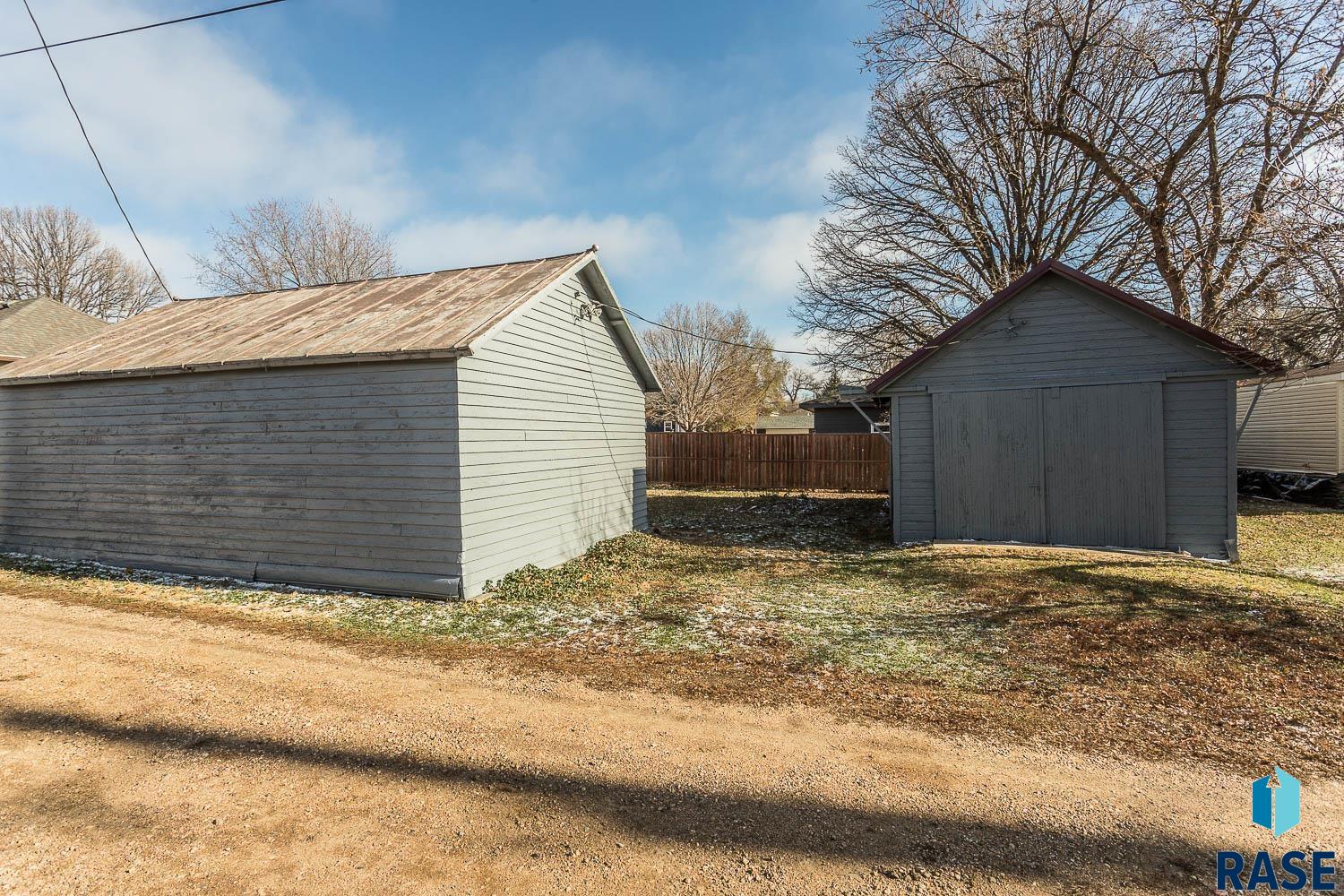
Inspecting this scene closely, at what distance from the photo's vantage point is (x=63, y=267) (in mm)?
33156

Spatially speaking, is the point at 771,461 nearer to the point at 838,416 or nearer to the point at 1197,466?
the point at 838,416

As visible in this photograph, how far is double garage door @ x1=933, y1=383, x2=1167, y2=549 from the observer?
9.47 m

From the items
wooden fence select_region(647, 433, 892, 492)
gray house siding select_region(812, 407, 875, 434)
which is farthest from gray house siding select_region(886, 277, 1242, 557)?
gray house siding select_region(812, 407, 875, 434)

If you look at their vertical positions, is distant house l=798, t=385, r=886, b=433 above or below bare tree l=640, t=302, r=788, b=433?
below

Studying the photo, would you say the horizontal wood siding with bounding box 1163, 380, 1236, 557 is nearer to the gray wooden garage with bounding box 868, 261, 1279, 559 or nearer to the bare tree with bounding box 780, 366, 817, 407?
the gray wooden garage with bounding box 868, 261, 1279, 559

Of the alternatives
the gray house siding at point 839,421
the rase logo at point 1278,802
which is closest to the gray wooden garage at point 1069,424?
the rase logo at point 1278,802

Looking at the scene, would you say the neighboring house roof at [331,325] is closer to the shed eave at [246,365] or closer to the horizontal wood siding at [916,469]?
the shed eave at [246,365]

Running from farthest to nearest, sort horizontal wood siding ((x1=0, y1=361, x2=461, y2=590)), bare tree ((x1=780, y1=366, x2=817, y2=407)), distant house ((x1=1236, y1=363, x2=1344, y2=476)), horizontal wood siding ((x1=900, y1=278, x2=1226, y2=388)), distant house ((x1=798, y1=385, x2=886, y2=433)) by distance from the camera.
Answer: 1. bare tree ((x1=780, y1=366, x2=817, y2=407))
2. distant house ((x1=798, y1=385, x2=886, y2=433))
3. distant house ((x1=1236, y1=363, x2=1344, y2=476))
4. horizontal wood siding ((x1=900, y1=278, x2=1226, y2=388))
5. horizontal wood siding ((x1=0, y1=361, x2=461, y2=590))

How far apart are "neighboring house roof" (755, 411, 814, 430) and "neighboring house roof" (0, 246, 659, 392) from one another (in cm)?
3154

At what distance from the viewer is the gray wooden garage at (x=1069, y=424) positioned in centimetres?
923

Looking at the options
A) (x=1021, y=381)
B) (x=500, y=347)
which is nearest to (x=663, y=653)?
(x=500, y=347)

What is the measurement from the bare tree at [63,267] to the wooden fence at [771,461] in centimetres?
3224

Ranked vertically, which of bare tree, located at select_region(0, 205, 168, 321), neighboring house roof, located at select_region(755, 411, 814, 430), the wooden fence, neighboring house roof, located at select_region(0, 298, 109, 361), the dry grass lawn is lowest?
the dry grass lawn

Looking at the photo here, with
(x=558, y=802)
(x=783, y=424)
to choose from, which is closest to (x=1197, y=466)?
(x=558, y=802)
